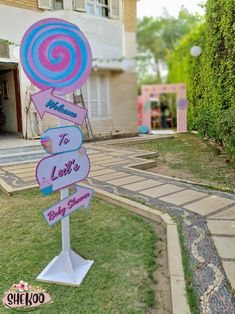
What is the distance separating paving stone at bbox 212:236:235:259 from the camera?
180 cm

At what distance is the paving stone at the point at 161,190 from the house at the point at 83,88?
6.01ft

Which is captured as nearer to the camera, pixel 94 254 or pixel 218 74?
pixel 94 254

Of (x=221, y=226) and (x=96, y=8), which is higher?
(x=96, y=8)

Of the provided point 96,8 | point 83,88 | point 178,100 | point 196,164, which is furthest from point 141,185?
point 178,100

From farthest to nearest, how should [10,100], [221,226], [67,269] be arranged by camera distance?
1. [10,100]
2. [221,226]
3. [67,269]

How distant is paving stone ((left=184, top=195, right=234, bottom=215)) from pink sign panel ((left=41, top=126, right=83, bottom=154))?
1.31 metres

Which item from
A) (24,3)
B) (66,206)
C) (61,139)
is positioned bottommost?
(66,206)

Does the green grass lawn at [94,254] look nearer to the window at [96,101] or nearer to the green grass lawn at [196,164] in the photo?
the green grass lawn at [196,164]

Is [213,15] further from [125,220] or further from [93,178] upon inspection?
[125,220]

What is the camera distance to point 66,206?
171 centimetres

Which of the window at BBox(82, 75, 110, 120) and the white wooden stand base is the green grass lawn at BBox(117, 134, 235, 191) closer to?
the white wooden stand base

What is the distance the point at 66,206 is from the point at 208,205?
4.68ft

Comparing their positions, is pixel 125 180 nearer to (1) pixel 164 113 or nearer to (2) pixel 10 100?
(2) pixel 10 100

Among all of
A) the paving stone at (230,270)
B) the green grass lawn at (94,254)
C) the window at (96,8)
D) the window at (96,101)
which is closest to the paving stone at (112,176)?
the green grass lawn at (94,254)
